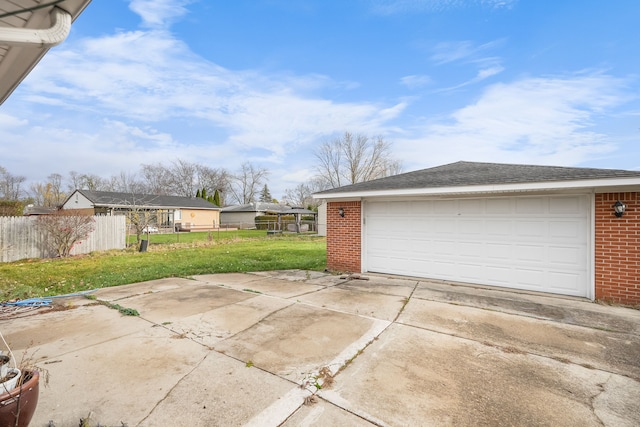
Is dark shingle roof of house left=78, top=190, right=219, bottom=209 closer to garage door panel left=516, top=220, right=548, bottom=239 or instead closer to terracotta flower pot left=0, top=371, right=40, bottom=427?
terracotta flower pot left=0, top=371, right=40, bottom=427

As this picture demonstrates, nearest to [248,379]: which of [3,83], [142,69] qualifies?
[3,83]

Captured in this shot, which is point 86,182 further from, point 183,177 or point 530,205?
point 530,205

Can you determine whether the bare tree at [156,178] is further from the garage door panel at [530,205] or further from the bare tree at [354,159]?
the garage door panel at [530,205]

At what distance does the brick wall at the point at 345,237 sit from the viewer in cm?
798

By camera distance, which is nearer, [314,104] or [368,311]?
[368,311]

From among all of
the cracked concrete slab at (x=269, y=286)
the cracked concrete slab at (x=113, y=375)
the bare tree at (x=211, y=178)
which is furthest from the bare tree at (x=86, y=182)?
the cracked concrete slab at (x=113, y=375)

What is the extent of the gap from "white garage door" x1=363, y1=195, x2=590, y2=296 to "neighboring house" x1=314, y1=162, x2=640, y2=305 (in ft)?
0.06

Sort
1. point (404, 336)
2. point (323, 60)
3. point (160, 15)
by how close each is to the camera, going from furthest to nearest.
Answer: point (323, 60) → point (160, 15) → point (404, 336)

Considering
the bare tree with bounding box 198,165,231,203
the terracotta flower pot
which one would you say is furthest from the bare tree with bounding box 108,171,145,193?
the terracotta flower pot

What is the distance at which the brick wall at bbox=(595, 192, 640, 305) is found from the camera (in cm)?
502

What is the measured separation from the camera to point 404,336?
370 cm

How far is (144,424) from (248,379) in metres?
0.87

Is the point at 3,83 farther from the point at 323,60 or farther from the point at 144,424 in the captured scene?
the point at 323,60

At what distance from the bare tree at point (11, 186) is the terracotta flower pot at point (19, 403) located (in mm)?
54758
